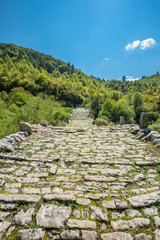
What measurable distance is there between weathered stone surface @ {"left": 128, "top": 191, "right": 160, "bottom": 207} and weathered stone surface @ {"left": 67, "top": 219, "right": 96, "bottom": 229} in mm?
809

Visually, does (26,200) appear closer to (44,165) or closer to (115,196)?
(44,165)

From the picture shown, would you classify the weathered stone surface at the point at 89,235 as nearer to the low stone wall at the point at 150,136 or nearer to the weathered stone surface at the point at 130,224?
the weathered stone surface at the point at 130,224

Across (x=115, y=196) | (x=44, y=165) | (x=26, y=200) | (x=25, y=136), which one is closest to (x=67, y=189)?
(x=26, y=200)

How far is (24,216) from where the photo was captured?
5.94 feet

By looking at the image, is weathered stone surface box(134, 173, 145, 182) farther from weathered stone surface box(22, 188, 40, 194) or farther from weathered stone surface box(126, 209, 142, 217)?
weathered stone surface box(22, 188, 40, 194)

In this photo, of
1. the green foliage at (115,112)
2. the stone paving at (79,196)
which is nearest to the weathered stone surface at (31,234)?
the stone paving at (79,196)

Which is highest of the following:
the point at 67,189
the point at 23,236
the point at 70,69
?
the point at 70,69

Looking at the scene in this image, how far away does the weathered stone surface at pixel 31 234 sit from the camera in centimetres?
155

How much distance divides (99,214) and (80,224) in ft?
1.11

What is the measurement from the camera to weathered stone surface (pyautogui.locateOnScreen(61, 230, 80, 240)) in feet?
5.08

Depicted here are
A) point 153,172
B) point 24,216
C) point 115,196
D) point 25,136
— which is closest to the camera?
point 24,216

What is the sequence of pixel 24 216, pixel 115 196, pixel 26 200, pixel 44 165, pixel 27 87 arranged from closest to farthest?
pixel 24 216 < pixel 26 200 < pixel 115 196 < pixel 44 165 < pixel 27 87

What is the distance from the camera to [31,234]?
1581mm

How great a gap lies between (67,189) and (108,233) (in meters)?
1.01
